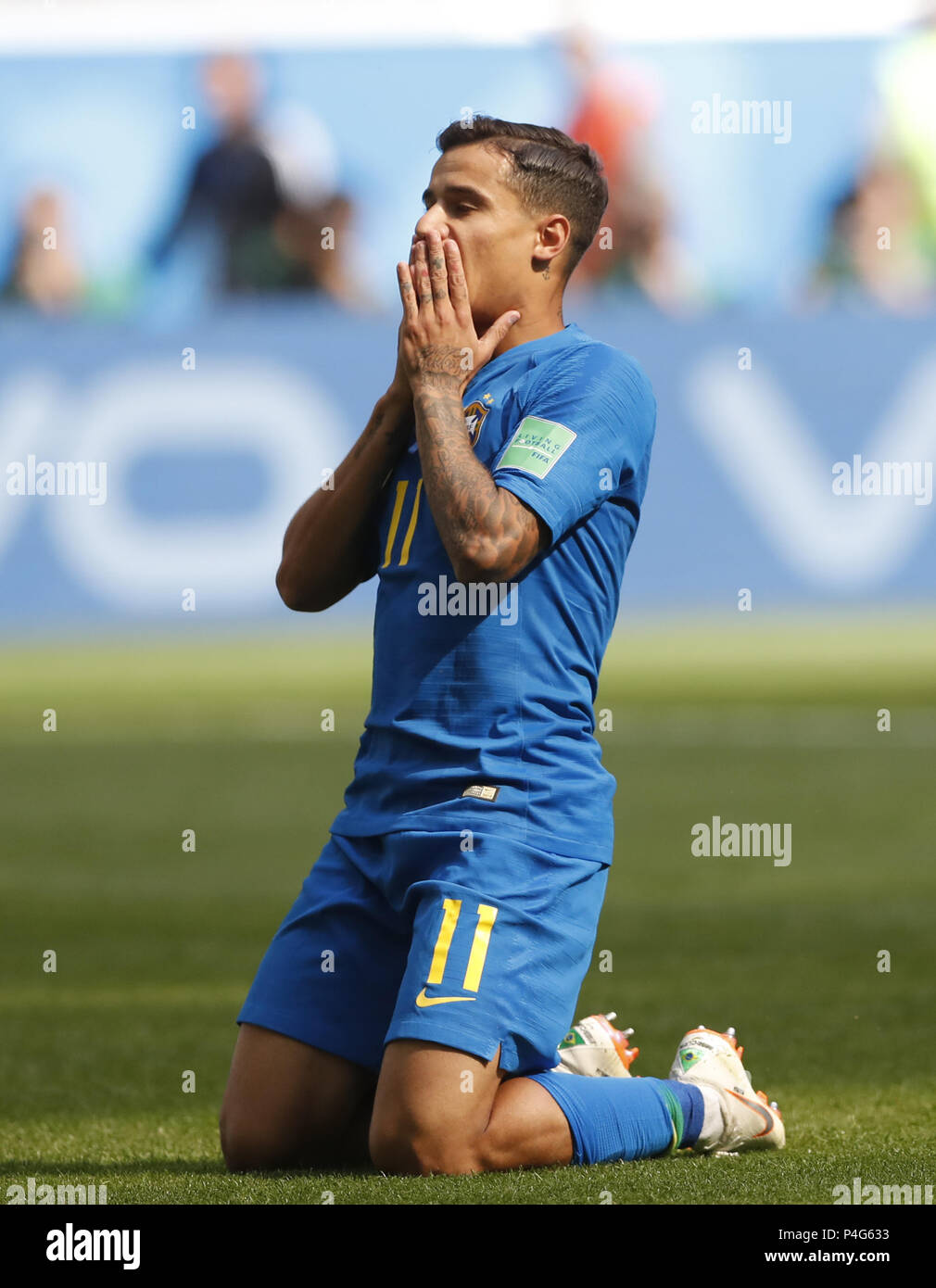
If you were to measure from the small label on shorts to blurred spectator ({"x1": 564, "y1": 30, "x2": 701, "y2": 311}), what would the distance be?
13.8 meters

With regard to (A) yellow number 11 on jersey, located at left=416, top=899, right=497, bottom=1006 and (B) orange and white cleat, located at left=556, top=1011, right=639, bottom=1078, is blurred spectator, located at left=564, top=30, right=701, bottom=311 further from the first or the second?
(A) yellow number 11 on jersey, located at left=416, top=899, right=497, bottom=1006

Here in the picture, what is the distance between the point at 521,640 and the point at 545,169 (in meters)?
0.92

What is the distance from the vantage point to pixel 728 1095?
3.97 m

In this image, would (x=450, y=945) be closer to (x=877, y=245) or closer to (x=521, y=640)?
(x=521, y=640)

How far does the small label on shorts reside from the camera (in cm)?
366

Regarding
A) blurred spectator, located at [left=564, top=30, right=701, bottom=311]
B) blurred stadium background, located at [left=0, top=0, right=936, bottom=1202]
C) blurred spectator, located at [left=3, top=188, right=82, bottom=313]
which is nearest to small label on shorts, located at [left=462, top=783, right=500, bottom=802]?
blurred stadium background, located at [left=0, top=0, right=936, bottom=1202]

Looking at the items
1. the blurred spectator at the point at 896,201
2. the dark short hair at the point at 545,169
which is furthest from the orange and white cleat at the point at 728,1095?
the blurred spectator at the point at 896,201

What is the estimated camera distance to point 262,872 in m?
8.41

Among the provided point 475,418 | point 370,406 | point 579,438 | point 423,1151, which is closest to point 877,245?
point 370,406

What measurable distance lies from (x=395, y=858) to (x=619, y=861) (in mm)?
4849

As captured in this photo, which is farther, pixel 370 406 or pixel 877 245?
pixel 877 245

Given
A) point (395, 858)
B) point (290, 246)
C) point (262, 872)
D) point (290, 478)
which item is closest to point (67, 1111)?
point (395, 858)

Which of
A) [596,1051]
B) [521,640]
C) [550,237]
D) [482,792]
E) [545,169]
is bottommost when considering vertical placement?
[596,1051]

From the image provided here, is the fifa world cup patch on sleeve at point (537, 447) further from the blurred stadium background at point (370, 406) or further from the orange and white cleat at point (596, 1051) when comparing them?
the blurred stadium background at point (370, 406)
